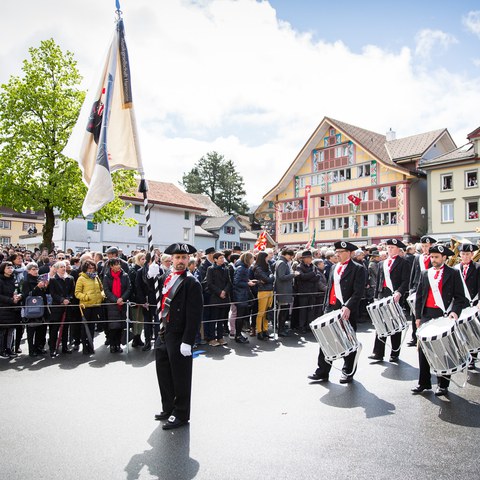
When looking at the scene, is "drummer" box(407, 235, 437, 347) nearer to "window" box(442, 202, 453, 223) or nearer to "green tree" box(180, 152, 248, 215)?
"window" box(442, 202, 453, 223)

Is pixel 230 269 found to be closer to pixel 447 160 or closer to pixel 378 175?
pixel 447 160

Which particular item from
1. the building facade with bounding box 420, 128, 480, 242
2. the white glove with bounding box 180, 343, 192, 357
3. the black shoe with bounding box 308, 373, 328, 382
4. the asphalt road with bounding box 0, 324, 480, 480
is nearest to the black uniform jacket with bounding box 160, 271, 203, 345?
the white glove with bounding box 180, 343, 192, 357

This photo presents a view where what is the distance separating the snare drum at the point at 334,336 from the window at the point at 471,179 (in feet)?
123

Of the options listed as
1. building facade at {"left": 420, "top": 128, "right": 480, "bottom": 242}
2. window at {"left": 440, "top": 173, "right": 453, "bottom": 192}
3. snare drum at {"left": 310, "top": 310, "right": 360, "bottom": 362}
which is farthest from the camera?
window at {"left": 440, "top": 173, "right": 453, "bottom": 192}

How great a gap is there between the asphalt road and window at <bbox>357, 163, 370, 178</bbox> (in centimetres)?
4165

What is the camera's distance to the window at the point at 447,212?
4189cm

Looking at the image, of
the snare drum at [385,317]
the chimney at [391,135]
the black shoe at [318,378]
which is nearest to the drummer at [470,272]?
the snare drum at [385,317]

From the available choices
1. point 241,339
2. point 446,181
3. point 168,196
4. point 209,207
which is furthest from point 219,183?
point 241,339

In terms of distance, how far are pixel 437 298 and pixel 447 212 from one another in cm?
3796

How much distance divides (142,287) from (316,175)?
43750mm

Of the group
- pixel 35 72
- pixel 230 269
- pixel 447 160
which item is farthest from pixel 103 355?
pixel 447 160

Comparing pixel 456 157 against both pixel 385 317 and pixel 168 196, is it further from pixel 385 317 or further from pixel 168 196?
pixel 385 317

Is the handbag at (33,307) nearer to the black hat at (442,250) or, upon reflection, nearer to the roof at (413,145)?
the black hat at (442,250)

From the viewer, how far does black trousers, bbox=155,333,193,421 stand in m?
5.91
